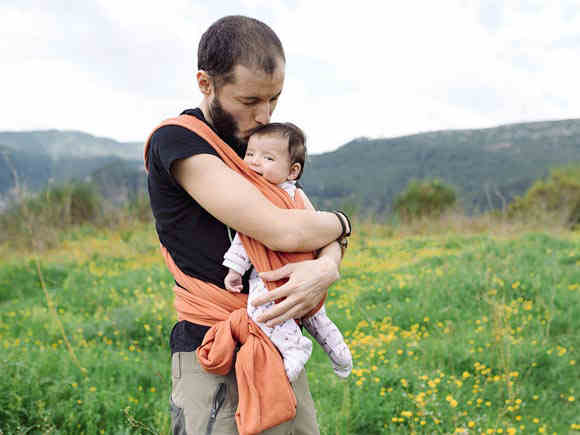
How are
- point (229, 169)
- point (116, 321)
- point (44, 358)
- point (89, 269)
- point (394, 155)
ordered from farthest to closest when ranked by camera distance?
1. point (394, 155)
2. point (89, 269)
3. point (116, 321)
4. point (44, 358)
5. point (229, 169)

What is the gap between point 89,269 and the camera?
24.0 feet

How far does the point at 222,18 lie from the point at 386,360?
2.95 metres

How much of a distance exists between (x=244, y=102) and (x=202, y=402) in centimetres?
90

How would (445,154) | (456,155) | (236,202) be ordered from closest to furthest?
1. (236,202)
2. (456,155)
3. (445,154)

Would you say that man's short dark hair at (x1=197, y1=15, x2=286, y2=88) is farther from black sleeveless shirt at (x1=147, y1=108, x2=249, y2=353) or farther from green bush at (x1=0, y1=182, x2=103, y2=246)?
green bush at (x1=0, y1=182, x2=103, y2=246)

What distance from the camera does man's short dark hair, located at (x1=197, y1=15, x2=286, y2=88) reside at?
132cm

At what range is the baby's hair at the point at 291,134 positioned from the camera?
152 cm

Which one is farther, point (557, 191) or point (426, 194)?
point (426, 194)

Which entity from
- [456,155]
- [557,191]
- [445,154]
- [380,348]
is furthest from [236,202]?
[445,154]

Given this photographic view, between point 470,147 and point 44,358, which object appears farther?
point 470,147

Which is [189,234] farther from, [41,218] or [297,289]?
[41,218]

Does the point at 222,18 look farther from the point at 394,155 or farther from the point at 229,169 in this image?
the point at 394,155

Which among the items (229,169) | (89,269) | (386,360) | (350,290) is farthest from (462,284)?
(89,269)

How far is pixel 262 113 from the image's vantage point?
1.46m
